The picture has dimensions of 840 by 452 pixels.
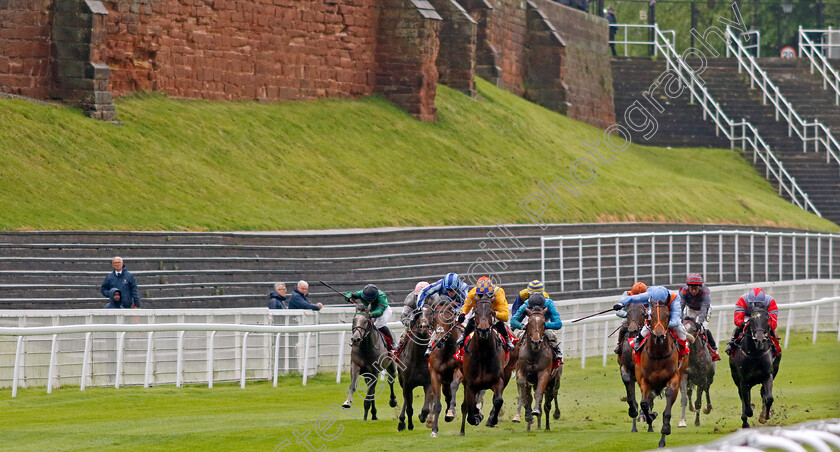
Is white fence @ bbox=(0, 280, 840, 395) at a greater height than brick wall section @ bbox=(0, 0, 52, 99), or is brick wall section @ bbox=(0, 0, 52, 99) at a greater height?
brick wall section @ bbox=(0, 0, 52, 99)

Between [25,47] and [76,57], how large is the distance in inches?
44.1

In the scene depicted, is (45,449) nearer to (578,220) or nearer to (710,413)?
(710,413)

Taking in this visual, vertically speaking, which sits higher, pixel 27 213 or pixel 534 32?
pixel 534 32

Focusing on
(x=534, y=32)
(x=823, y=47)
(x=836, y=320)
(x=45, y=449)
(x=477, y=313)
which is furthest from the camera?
(x=823, y=47)

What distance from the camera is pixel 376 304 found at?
17.9 m

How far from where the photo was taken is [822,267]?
39.9 m

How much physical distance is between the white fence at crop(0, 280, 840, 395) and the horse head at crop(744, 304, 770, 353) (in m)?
6.34

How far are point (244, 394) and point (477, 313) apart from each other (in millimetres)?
5099

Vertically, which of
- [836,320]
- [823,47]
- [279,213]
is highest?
[823,47]

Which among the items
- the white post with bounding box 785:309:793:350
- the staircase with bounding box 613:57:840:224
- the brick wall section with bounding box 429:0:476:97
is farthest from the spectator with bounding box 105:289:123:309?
the staircase with bounding box 613:57:840:224

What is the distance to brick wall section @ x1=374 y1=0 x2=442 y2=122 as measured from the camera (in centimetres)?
4466

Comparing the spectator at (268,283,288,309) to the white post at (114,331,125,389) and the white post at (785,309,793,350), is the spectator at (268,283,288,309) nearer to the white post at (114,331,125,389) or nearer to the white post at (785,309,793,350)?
the white post at (114,331,125,389)

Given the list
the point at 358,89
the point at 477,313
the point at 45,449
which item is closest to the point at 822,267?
the point at 358,89

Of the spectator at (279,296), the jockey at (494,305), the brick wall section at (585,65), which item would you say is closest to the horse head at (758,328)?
the jockey at (494,305)
